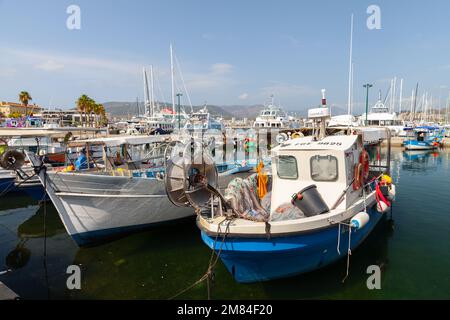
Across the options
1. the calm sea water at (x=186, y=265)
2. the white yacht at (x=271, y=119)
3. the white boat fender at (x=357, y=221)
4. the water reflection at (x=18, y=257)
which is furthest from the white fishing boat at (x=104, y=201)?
the white yacht at (x=271, y=119)

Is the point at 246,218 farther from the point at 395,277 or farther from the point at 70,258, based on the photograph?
the point at 70,258

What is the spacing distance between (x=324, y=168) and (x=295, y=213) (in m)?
1.54

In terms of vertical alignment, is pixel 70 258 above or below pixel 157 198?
below

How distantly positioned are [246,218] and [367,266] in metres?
4.22

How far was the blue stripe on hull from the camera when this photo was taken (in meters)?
6.02

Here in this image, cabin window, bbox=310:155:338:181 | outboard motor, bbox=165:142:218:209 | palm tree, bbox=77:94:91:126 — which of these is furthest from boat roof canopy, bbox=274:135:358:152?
palm tree, bbox=77:94:91:126

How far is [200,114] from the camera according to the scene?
220 feet

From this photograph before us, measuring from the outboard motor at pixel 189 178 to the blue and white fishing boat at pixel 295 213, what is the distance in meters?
0.03

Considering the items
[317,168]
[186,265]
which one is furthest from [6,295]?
[317,168]

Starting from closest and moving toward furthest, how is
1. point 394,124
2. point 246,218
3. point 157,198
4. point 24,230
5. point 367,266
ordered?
point 246,218 → point 367,266 → point 157,198 → point 24,230 → point 394,124

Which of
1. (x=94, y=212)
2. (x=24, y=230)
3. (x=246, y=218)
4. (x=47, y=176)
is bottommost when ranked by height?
(x=24, y=230)

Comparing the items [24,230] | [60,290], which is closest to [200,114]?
[24,230]

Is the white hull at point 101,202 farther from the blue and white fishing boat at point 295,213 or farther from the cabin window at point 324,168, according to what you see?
the cabin window at point 324,168

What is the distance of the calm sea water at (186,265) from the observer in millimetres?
6918
